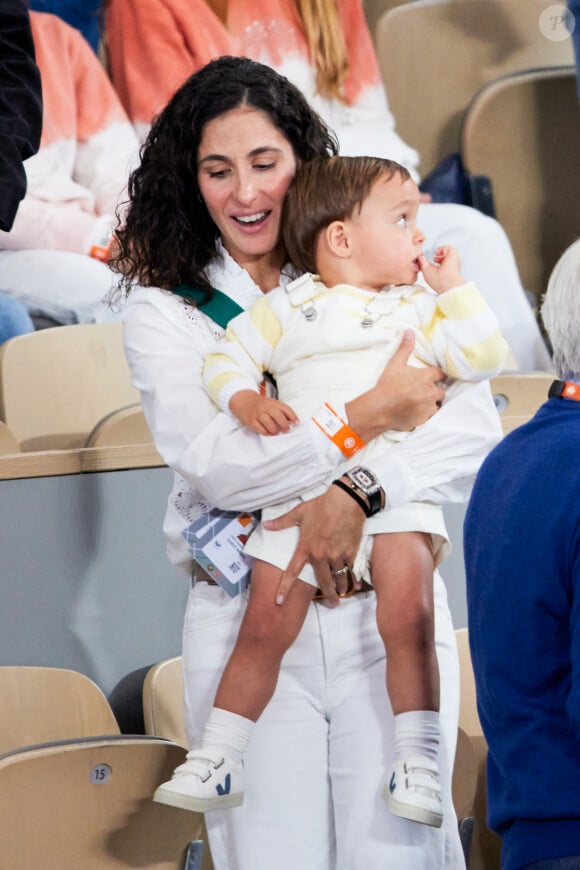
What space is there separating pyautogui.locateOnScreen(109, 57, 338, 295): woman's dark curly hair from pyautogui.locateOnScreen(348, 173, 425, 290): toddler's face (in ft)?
0.55

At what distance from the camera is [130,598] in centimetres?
259

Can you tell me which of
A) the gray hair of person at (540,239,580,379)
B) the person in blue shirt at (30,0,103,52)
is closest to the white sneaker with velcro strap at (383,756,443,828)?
the gray hair of person at (540,239,580,379)

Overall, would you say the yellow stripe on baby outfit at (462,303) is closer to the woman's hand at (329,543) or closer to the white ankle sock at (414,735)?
the woman's hand at (329,543)

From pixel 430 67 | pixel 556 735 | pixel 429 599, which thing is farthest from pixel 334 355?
pixel 430 67

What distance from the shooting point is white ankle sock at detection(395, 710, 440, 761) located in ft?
5.02

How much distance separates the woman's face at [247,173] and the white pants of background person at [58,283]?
5.44ft

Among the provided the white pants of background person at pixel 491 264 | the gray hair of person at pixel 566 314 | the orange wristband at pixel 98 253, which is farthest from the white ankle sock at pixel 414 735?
the white pants of background person at pixel 491 264

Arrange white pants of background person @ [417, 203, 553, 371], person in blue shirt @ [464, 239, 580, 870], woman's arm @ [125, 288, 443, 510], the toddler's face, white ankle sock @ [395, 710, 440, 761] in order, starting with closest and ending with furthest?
person in blue shirt @ [464, 239, 580, 870]
white ankle sock @ [395, 710, 440, 761]
woman's arm @ [125, 288, 443, 510]
the toddler's face
white pants of background person @ [417, 203, 553, 371]

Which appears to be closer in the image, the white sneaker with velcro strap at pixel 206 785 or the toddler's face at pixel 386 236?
the white sneaker with velcro strap at pixel 206 785

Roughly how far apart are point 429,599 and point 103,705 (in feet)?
3.07

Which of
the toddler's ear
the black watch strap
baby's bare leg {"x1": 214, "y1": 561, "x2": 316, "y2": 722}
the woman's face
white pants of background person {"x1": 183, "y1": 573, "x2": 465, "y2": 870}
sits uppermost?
the woman's face

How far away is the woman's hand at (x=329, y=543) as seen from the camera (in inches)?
62.8

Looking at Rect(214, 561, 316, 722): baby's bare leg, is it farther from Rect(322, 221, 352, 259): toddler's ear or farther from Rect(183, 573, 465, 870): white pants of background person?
Rect(322, 221, 352, 259): toddler's ear

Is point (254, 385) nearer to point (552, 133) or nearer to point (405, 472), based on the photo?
point (405, 472)
